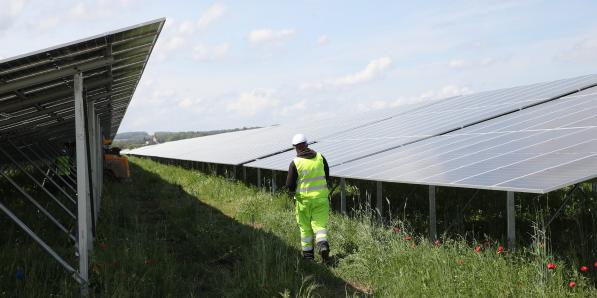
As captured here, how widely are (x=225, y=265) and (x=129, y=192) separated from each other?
10161mm

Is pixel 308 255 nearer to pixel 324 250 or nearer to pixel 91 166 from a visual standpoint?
pixel 324 250

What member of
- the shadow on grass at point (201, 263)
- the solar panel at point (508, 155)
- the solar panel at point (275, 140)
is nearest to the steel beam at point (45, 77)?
the shadow on grass at point (201, 263)

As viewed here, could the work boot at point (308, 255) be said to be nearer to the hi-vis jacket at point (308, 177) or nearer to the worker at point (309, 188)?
the worker at point (309, 188)

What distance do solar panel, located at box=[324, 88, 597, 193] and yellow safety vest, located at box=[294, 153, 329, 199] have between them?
58 centimetres

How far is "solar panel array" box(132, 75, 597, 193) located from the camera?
5590 mm

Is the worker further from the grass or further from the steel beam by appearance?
the steel beam

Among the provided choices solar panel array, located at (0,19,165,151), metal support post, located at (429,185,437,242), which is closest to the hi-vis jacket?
metal support post, located at (429,185,437,242)

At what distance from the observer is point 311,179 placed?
23.9 feet

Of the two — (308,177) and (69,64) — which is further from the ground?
(69,64)

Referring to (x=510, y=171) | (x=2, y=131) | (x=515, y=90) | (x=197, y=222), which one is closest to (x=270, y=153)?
(x=197, y=222)

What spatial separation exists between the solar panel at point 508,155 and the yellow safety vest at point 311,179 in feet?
1.90

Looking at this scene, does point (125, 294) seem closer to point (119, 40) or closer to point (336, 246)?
point (119, 40)

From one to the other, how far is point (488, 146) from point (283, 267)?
135 inches

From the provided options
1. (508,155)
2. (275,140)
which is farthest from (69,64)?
(275,140)
